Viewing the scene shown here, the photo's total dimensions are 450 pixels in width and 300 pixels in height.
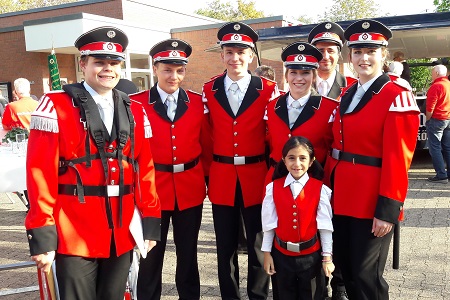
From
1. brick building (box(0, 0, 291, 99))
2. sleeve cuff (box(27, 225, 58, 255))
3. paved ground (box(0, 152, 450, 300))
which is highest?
brick building (box(0, 0, 291, 99))

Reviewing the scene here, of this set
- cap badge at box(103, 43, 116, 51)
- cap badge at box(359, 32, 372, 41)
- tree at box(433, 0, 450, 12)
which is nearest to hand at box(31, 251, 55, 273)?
cap badge at box(103, 43, 116, 51)

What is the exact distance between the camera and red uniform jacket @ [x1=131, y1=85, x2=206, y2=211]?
10.7 feet

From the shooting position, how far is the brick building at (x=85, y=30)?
15.2 metres

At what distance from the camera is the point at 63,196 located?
2.28 metres

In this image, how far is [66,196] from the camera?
2281 mm

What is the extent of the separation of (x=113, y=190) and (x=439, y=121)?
6.78 meters

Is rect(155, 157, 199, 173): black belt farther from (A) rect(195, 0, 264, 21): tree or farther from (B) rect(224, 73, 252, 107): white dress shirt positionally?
(A) rect(195, 0, 264, 21): tree

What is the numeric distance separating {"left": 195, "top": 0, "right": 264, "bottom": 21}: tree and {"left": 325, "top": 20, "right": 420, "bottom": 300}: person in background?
38.9 metres

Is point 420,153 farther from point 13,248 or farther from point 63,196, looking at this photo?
point 63,196

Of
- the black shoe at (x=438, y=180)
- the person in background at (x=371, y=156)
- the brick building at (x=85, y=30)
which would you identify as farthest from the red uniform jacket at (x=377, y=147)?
the brick building at (x=85, y=30)

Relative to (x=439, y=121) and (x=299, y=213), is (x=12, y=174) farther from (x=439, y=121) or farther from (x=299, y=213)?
(x=439, y=121)

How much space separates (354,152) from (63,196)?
1648 millimetres

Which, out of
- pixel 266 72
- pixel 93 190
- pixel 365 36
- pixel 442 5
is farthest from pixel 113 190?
pixel 442 5

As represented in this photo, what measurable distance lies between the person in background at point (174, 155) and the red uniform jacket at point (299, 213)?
0.73m
